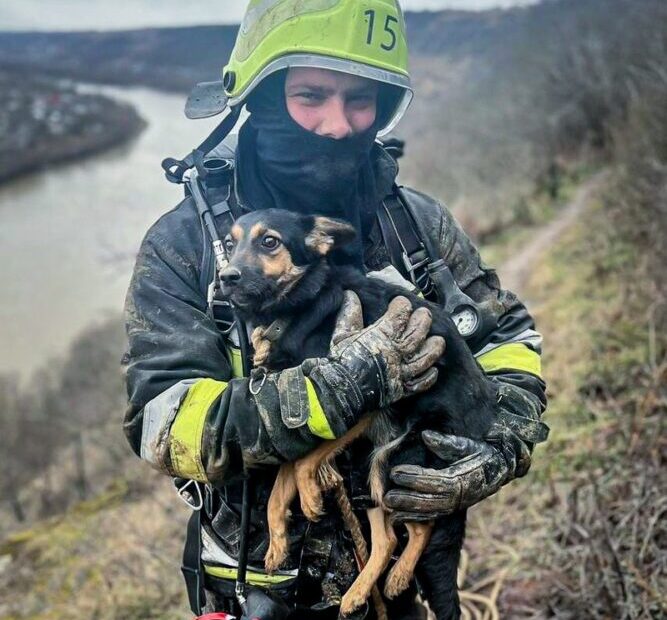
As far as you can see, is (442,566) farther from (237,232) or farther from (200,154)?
(200,154)

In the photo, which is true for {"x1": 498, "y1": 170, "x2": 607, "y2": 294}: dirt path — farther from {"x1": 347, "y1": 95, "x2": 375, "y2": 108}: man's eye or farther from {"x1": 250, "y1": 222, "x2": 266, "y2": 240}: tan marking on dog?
{"x1": 250, "y1": 222, "x2": 266, "y2": 240}: tan marking on dog

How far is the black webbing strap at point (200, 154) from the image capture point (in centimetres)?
220

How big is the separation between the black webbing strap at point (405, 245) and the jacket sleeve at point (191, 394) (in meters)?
0.66

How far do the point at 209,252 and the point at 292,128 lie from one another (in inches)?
19.9

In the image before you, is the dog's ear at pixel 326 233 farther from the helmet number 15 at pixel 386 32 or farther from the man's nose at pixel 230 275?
the helmet number 15 at pixel 386 32

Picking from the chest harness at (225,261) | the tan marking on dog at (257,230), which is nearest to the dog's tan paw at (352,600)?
the chest harness at (225,261)

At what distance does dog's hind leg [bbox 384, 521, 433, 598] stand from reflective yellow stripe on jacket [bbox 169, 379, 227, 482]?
67 centimetres

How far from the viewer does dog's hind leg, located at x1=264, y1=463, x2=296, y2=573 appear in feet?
6.36

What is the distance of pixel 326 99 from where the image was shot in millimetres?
2180

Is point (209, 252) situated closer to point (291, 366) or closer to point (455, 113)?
point (291, 366)

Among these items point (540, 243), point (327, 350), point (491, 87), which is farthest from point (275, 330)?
point (491, 87)

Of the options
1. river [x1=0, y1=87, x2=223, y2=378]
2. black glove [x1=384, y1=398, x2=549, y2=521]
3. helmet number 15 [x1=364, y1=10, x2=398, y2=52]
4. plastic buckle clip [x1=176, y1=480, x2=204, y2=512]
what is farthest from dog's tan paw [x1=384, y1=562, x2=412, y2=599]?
river [x1=0, y1=87, x2=223, y2=378]

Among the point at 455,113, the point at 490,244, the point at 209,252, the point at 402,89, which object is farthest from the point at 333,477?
the point at 455,113

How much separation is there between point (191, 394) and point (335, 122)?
3.29 feet
